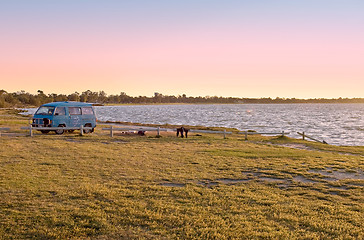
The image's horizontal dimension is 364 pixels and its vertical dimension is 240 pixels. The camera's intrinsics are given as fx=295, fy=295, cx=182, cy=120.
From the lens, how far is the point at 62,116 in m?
24.6

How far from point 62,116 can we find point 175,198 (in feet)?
62.3

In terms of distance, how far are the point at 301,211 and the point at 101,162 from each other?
29.9 ft

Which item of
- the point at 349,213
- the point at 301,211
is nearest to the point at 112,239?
the point at 301,211

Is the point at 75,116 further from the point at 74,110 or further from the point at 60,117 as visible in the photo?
the point at 60,117

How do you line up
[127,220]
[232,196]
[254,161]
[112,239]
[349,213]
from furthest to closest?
[254,161], [232,196], [349,213], [127,220], [112,239]

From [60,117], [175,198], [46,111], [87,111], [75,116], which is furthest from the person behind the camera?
[87,111]

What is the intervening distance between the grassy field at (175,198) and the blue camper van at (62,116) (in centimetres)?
936

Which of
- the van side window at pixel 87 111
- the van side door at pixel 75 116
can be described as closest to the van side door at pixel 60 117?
the van side door at pixel 75 116

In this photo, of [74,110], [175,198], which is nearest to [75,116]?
[74,110]

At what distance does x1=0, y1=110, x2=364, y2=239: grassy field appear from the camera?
635 cm

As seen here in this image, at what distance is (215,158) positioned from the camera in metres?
15.6

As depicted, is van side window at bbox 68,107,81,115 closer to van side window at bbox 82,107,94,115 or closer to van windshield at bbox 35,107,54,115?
van side window at bbox 82,107,94,115

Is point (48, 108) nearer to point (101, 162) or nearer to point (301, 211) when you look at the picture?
point (101, 162)

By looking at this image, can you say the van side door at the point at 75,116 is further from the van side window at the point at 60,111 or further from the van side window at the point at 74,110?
the van side window at the point at 60,111
